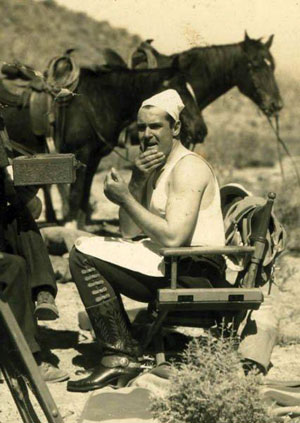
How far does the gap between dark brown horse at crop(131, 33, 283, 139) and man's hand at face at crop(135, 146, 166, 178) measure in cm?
538

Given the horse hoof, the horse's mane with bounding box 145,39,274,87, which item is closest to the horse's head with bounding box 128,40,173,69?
the horse's mane with bounding box 145,39,274,87

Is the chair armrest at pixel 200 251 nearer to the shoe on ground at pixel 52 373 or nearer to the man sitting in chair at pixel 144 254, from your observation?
the man sitting in chair at pixel 144 254

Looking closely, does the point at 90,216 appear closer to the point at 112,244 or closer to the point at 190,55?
the point at 190,55

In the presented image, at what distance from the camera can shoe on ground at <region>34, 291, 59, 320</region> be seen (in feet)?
17.9

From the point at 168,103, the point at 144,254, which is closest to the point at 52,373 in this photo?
the point at 144,254

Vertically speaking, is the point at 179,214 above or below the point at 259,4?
below

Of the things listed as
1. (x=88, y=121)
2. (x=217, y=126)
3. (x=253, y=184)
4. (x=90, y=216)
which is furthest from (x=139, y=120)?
(x=217, y=126)

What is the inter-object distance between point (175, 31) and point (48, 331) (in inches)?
172

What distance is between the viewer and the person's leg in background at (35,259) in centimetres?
549

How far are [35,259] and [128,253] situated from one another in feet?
1.88

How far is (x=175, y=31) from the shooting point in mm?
9930

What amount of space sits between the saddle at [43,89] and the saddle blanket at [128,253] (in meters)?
4.67

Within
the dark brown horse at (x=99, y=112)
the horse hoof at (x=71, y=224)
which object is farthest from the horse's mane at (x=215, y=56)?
the horse hoof at (x=71, y=224)

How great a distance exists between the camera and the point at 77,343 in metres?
6.40
